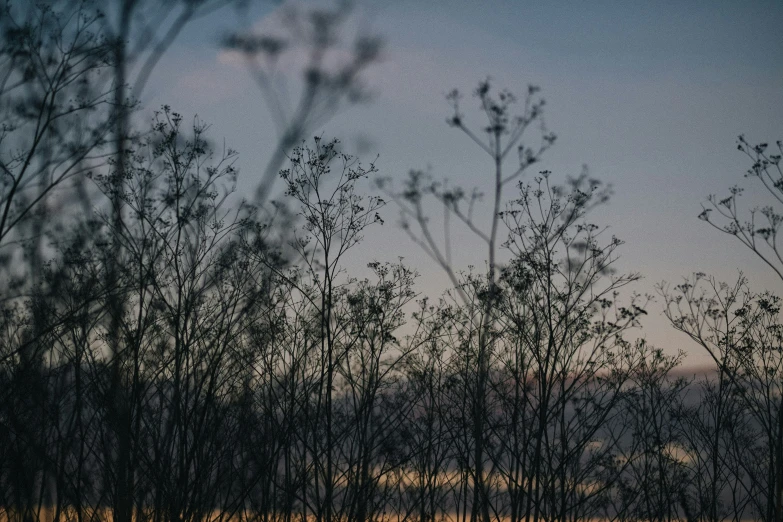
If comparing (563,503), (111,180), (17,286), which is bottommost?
(563,503)

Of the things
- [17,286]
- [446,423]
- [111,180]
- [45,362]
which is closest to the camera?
[111,180]

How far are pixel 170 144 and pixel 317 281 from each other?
4154mm

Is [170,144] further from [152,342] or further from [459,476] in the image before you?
[459,476]

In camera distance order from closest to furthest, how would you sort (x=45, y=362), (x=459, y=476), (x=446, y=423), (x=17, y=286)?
(x=17, y=286)
(x=45, y=362)
(x=446, y=423)
(x=459, y=476)

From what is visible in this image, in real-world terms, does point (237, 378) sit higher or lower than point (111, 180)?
lower

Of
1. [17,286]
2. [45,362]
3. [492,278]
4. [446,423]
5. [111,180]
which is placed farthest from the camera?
[446,423]

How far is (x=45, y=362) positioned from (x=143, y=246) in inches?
164

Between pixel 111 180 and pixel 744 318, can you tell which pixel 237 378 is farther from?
pixel 744 318

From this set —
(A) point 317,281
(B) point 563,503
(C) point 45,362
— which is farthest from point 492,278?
(C) point 45,362

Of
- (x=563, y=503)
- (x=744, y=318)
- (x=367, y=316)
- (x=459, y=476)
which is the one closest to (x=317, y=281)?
(x=367, y=316)

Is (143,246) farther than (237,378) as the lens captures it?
No

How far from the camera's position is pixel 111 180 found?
1177cm

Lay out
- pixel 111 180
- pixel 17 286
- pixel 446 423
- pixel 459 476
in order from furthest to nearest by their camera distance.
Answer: pixel 459 476 → pixel 446 423 → pixel 17 286 → pixel 111 180

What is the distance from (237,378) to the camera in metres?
14.9
